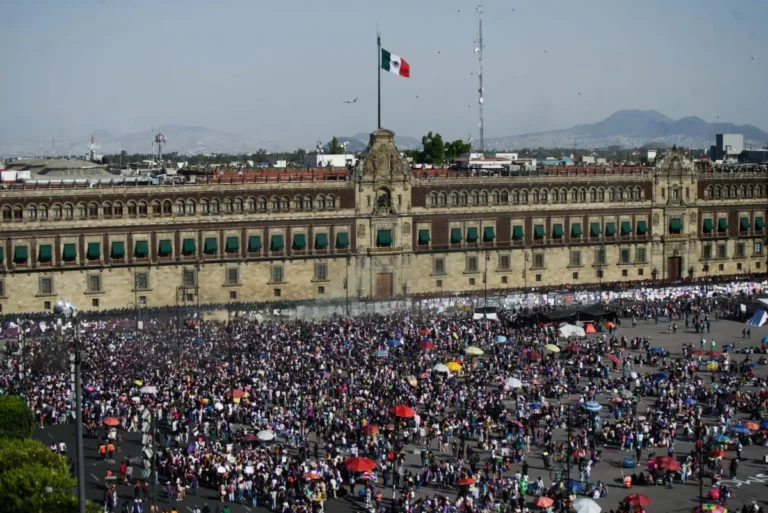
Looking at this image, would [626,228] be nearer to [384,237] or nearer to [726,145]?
[384,237]

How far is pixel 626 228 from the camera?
3912 inches

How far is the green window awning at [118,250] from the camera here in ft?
274

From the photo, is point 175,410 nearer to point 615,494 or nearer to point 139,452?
point 139,452

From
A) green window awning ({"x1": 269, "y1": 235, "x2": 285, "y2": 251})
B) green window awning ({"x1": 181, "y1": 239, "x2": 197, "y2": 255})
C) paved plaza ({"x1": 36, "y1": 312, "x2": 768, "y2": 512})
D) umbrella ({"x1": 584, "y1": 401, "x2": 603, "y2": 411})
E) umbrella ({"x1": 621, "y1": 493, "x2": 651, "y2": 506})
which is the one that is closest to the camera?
umbrella ({"x1": 621, "y1": 493, "x2": 651, "y2": 506})

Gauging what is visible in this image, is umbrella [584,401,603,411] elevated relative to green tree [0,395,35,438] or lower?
lower

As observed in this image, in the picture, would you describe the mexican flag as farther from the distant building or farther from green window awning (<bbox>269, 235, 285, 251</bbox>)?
the distant building

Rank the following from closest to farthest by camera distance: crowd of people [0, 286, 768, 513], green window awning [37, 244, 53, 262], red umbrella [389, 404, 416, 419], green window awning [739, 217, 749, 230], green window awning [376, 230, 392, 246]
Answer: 1. crowd of people [0, 286, 768, 513]
2. red umbrella [389, 404, 416, 419]
3. green window awning [37, 244, 53, 262]
4. green window awning [376, 230, 392, 246]
5. green window awning [739, 217, 749, 230]

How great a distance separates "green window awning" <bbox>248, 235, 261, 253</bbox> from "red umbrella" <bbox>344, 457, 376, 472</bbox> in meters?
43.0

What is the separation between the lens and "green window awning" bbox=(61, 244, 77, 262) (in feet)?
270

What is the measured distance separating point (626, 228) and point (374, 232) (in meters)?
22.7

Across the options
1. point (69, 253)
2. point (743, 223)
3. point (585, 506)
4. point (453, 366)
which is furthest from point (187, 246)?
point (585, 506)

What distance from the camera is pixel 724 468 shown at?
163 feet

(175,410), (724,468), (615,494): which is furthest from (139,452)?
(724,468)

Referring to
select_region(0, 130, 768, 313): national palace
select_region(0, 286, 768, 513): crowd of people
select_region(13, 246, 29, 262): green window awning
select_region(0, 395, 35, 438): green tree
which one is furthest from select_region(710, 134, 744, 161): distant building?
select_region(0, 395, 35, 438): green tree
